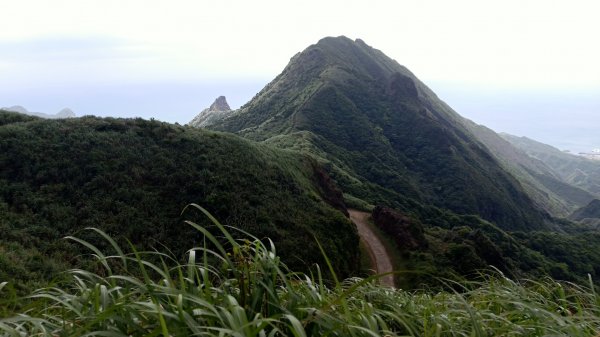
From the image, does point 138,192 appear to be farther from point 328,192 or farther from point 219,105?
point 219,105

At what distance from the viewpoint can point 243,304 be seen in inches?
115

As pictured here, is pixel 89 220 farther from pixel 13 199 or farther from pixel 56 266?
pixel 56 266

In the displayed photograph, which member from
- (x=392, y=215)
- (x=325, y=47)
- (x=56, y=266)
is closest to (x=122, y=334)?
(x=56, y=266)

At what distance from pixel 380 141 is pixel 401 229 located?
55057 mm

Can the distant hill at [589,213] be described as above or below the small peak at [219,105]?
below

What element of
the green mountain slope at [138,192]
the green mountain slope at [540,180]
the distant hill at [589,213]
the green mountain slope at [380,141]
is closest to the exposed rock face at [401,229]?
the green mountain slope at [138,192]

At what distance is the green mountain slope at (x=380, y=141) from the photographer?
6931 cm

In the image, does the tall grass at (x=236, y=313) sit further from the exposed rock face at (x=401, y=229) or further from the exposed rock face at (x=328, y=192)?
the exposed rock face at (x=328, y=192)

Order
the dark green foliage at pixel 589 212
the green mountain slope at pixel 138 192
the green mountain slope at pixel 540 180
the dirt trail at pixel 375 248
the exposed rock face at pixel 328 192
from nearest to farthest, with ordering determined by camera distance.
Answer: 1. the green mountain slope at pixel 138 192
2. the dirt trail at pixel 375 248
3. the exposed rock face at pixel 328 192
4. the dark green foliage at pixel 589 212
5. the green mountain slope at pixel 540 180

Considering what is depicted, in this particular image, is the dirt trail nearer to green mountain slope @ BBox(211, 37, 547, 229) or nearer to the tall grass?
green mountain slope @ BBox(211, 37, 547, 229)

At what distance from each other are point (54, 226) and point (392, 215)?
2562 cm

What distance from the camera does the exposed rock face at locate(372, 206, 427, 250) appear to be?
104ft

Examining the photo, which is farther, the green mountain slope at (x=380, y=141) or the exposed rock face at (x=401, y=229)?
the green mountain slope at (x=380, y=141)

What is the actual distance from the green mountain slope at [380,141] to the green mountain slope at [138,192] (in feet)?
82.1
